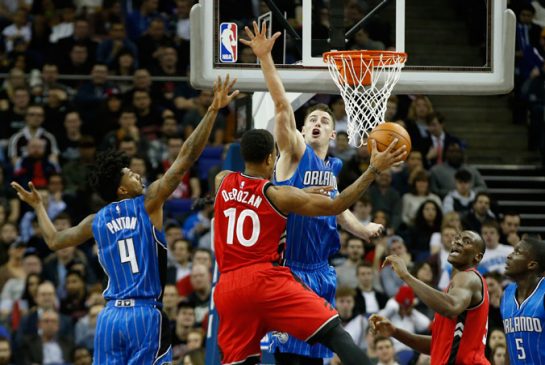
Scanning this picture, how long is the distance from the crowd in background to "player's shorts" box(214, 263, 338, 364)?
4487 millimetres

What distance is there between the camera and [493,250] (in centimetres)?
1437

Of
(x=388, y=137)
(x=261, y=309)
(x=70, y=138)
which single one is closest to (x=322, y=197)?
(x=388, y=137)

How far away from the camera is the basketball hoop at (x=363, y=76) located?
949 centimetres

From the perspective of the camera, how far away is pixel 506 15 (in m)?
9.85

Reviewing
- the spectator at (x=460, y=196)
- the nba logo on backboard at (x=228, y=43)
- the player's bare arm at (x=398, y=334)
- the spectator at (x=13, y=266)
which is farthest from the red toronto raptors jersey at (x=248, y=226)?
the spectator at (x=460, y=196)

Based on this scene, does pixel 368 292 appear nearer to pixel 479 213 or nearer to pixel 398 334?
pixel 479 213

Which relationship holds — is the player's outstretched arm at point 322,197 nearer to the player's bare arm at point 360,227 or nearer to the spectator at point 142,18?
the player's bare arm at point 360,227

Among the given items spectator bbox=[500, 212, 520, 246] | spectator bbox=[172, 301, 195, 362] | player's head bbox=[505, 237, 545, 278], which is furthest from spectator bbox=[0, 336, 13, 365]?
spectator bbox=[500, 212, 520, 246]

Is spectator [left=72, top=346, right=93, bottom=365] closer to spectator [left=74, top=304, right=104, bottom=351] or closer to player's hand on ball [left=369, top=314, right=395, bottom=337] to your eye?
spectator [left=74, top=304, right=104, bottom=351]

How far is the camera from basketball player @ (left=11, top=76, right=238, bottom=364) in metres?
8.34

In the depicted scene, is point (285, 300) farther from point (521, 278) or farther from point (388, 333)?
point (521, 278)

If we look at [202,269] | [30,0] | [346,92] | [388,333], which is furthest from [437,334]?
[30,0]

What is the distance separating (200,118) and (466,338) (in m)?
8.09

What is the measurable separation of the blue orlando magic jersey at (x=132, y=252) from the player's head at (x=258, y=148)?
0.83 metres
